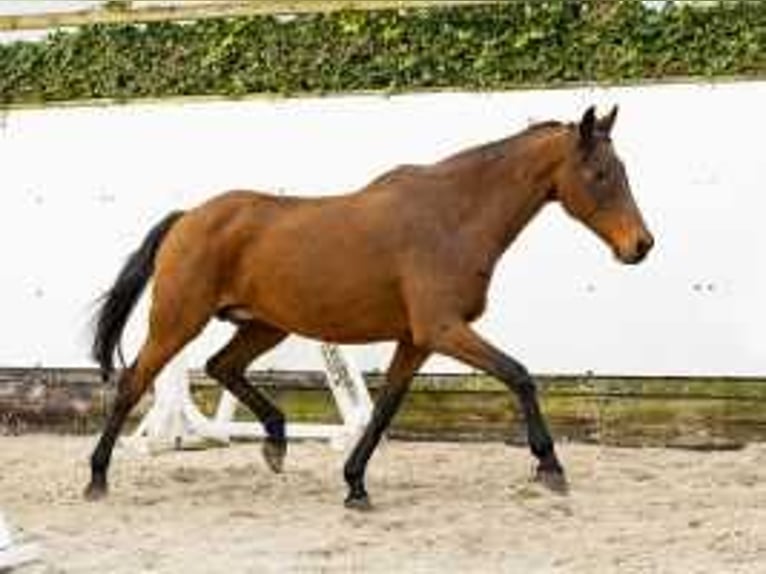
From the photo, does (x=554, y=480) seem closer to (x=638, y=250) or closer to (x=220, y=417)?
(x=638, y=250)

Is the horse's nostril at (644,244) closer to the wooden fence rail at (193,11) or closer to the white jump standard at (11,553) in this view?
the white jump standard at (11,553)

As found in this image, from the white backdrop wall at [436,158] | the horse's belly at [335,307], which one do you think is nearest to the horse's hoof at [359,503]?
the horse's belly at [335,307]

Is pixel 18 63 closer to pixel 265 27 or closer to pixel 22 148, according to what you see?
pixel 22 148

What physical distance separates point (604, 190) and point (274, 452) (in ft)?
6.35

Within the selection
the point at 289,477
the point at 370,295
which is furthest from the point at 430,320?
the point at 289,477

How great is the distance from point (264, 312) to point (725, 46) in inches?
111

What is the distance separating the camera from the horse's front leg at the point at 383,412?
21.9ft

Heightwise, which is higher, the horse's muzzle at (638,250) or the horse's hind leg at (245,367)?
the horse's muzzle at (638,250)

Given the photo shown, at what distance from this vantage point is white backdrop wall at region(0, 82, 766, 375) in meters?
8.04

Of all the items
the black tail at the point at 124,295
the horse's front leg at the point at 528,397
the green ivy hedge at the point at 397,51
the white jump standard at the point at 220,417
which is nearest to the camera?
the horse's front leg at the point at 528,397

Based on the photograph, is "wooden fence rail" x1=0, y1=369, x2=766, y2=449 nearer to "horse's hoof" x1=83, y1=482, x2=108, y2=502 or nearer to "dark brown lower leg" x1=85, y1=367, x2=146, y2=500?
"dark brown lower leg" x1=85, y1=367, x2=146, y2=500

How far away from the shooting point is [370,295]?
6734 millimetres

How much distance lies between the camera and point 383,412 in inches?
265

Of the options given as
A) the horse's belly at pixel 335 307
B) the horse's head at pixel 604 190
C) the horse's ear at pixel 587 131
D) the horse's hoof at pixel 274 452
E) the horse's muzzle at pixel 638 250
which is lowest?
the horse's hoof at pixel 274 452
